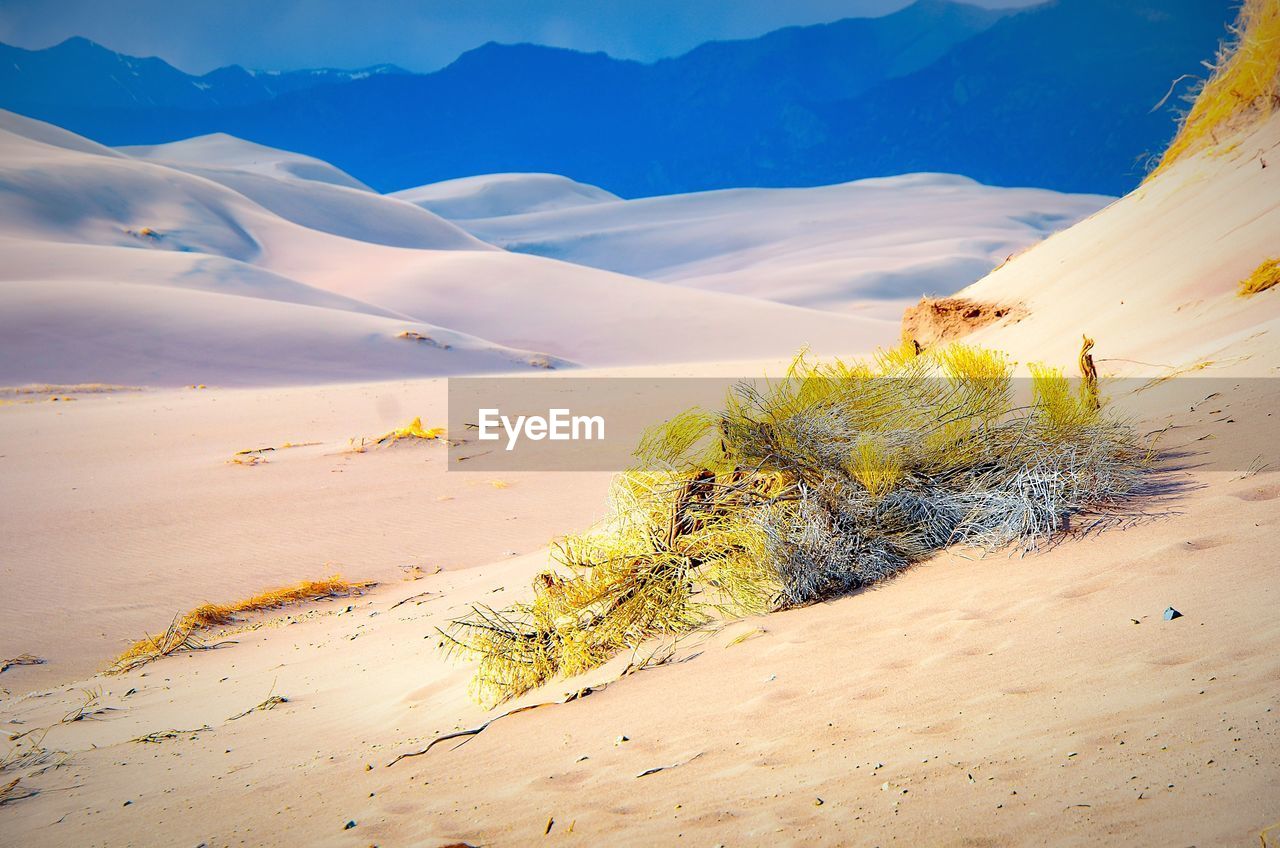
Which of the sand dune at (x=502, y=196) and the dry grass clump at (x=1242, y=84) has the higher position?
the sand dune at (x=502, y=196)

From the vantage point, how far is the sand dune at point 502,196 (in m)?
128

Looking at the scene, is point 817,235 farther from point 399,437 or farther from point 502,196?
point 399,437

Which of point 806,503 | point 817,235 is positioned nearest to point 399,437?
point 806,503

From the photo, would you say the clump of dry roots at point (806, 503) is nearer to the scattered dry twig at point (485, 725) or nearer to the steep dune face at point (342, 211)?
the scattered dry twig at point (485, 725)

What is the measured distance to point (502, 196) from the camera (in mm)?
132750

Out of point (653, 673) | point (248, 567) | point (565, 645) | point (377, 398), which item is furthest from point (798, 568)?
point (377, 398)

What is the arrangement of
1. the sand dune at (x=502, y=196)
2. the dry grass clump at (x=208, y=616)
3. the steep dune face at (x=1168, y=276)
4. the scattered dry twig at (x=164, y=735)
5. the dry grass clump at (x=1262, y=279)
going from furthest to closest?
the sand dune at (x=502, y=196) → the dry grass clump at (x=1262, y=279) → the steep dune face at (x=1168, y=276) → the dry grass clump at (x=208, y=616) → the scattered dry twig at (x=164, y=735)

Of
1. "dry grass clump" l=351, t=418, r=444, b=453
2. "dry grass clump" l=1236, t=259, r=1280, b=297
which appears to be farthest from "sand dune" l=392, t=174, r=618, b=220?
"dry grass clump" l=1236, t=259, r=1280, b=297

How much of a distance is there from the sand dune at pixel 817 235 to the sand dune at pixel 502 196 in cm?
507

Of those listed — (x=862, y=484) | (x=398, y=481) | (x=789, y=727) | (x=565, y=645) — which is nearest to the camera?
(x=789, y=727)

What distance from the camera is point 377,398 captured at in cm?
Result: 2017

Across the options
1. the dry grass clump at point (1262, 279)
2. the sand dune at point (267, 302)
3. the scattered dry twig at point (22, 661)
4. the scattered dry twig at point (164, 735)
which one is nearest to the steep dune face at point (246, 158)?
the sand dune at point (267, 302)

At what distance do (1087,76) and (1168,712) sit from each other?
20848 centimetres

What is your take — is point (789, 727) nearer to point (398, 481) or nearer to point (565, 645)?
point (565, 645)
